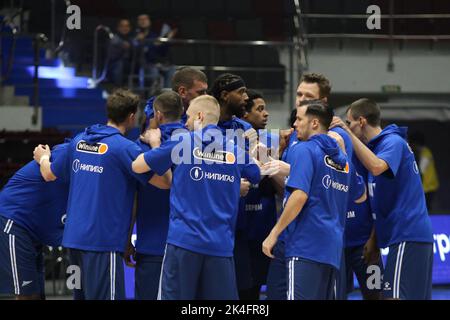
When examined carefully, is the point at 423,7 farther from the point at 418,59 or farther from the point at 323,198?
the point at 323,198

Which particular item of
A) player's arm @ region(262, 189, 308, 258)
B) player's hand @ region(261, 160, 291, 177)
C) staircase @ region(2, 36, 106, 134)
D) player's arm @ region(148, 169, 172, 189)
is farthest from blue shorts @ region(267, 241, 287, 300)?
staircase @ region(2, 36, 106, 134)

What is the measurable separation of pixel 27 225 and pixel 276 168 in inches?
84.8

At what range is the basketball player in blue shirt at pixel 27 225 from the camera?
7.46 m

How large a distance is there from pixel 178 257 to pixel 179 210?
0.32 metres

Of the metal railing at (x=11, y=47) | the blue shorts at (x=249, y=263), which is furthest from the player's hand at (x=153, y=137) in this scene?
the metal railing at (x=11, y=47)

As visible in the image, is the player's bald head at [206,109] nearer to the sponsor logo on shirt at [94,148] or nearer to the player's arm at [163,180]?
the player's arm at [163,180]

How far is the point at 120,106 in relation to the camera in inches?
266

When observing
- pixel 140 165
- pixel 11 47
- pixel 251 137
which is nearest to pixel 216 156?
pixel 140 165

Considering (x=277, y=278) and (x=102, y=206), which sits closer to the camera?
(x=102, y=206)

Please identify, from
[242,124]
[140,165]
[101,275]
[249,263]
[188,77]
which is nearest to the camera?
[140,165]

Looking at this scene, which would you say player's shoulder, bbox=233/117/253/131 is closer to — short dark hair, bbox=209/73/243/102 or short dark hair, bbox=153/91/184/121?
short dark hair, bbox=209/73/243/102

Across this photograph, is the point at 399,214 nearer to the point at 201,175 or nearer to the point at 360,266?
the point at 360,266

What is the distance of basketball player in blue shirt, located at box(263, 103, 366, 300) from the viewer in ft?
20.2

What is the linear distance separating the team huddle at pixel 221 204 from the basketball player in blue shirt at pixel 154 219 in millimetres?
11
